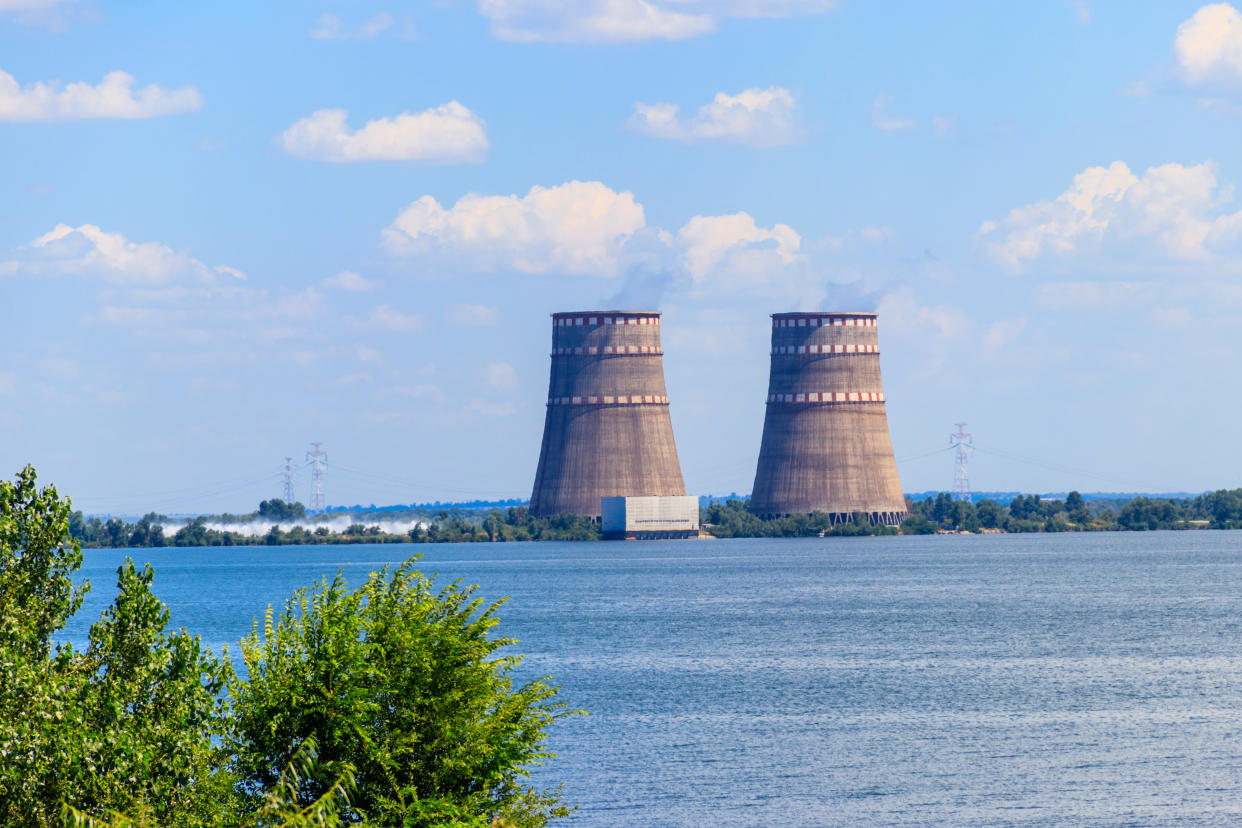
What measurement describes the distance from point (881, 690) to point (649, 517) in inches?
2326

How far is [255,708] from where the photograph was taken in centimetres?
1218

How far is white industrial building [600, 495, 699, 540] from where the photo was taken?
286 ft

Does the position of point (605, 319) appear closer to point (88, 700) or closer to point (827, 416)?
point (827, 416)

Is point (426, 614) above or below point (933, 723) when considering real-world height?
above

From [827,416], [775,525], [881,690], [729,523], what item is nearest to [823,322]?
[827,416]

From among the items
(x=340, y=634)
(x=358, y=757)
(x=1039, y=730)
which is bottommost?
(x=1039, y=730)

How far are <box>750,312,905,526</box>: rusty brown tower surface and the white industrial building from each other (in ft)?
24.7

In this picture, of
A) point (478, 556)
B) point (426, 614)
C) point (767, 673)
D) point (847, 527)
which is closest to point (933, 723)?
point (767, 673)

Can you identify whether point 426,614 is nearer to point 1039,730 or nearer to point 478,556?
point 1039,730

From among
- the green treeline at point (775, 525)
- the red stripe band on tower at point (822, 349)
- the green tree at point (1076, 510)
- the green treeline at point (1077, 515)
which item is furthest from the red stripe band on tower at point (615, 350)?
the green tree at point (1076, 510)

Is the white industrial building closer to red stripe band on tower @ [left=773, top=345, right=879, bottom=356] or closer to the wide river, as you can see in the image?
red stripe band on tower @ [left=773, top=345, right=879, bottom=356]

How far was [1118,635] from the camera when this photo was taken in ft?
139

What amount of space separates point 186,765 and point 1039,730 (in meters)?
18.1

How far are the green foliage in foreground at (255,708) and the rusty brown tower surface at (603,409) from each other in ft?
221
